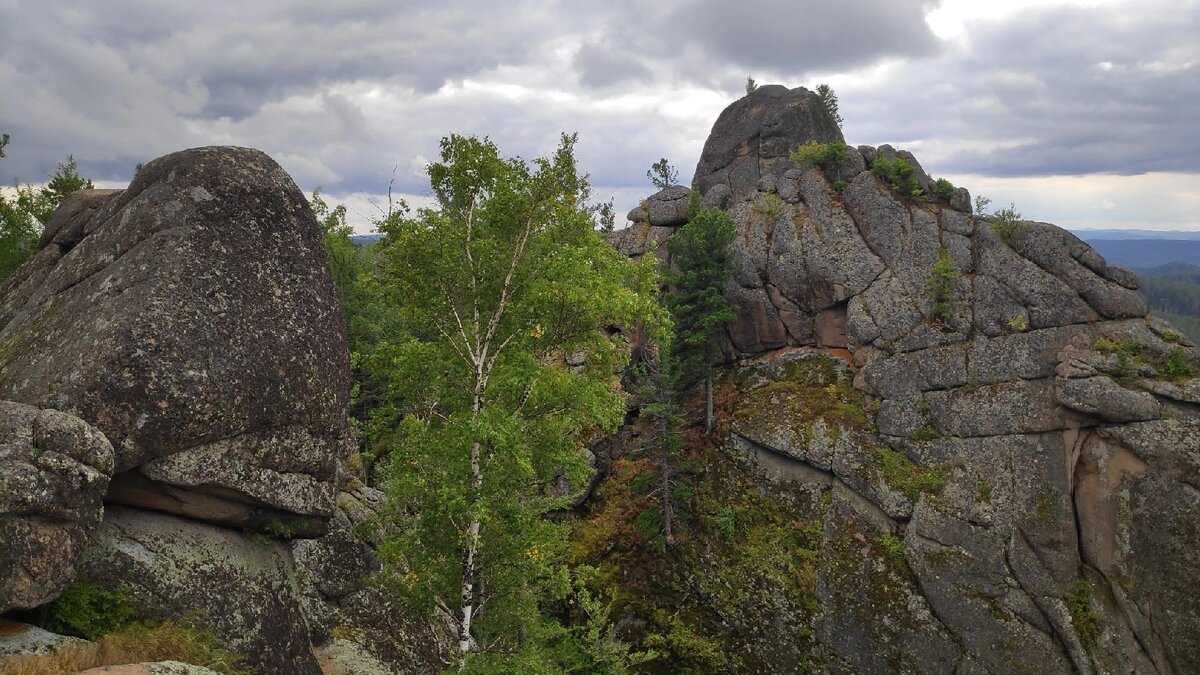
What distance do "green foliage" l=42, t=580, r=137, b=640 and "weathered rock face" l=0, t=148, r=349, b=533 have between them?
174cm

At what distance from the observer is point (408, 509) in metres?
15.6

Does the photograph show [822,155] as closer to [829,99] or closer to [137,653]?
[829,99]

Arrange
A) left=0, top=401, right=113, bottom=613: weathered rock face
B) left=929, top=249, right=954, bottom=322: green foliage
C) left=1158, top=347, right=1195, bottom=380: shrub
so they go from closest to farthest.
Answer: left=0, top=401, right=113, bottom=613: weathered rock face, left=1158, top=347, right=1195, bottom=380: shrub, left=929, top=249, right=954, bottom=322: green foliage

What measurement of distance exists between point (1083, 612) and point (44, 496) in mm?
31993

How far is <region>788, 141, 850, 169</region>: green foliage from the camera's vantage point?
38.0m

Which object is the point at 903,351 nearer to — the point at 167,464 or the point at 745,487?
the point at 745,487

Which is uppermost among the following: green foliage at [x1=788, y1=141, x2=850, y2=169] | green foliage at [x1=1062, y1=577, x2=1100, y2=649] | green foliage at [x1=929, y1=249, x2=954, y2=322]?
green foliage at [x1=788, y1=141, x2=850, y2=169]

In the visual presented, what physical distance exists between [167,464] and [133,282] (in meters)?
3.55

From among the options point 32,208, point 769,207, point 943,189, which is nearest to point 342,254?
point 32,208

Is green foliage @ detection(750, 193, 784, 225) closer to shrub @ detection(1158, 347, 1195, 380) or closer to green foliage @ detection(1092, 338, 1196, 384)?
green foliage @ detection(1092, 338, 1196, 384)

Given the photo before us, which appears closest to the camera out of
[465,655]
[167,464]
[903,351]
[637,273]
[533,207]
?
[167,464]

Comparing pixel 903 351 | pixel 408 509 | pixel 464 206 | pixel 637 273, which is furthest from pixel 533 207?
pixel 903 351

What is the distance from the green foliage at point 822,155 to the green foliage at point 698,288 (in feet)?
27.2

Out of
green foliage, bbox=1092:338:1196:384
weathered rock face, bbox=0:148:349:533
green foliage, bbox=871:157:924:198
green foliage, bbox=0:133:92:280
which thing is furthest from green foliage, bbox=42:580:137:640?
green foliage, bbox=871:157:924:198
